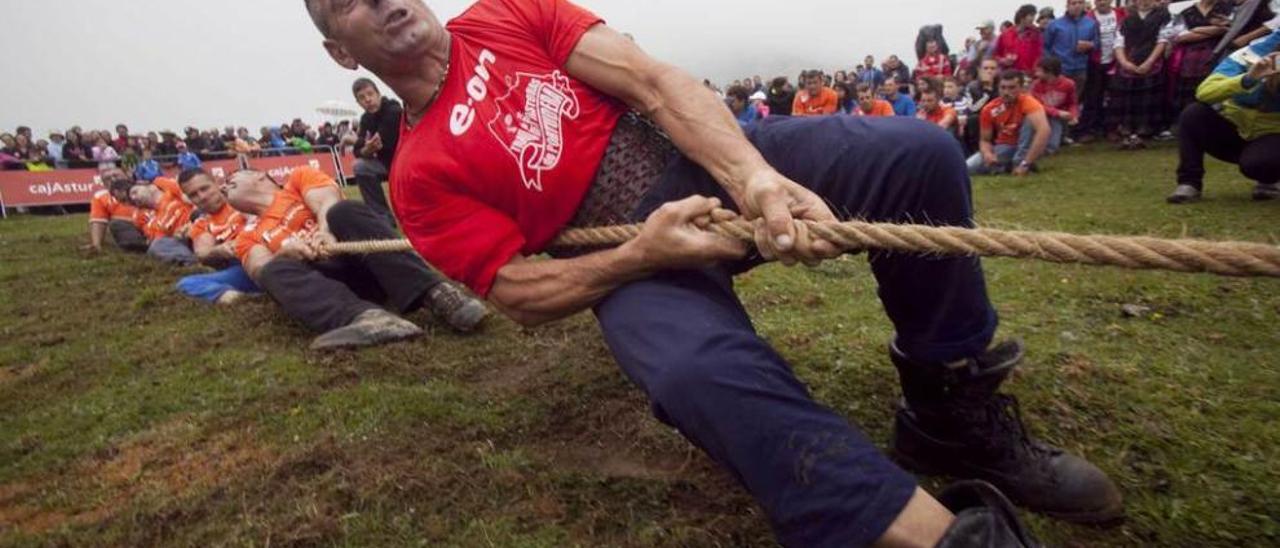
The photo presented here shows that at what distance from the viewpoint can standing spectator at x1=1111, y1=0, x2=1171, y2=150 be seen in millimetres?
8984

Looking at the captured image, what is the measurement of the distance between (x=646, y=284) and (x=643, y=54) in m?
0.72

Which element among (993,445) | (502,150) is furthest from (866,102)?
(502,150)

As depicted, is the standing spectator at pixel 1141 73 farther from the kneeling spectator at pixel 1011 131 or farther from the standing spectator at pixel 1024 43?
the kneeling spectator at pixel 1011 131

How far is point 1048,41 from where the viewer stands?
9992 mm

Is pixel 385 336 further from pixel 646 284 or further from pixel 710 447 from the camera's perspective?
pixel 710 447

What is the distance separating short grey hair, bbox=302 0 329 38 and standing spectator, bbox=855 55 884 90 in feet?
43.2

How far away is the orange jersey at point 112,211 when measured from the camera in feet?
29.5

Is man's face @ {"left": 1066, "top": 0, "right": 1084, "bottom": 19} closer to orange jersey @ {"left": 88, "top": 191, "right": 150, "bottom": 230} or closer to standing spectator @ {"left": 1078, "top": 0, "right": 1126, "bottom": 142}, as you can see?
standing spectator @ {"left": 1078, "top": 0, "right": 1126, "bottom": 142}

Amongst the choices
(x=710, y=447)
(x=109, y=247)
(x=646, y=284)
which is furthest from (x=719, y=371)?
(x=109, y=247)

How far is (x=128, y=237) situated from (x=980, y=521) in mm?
10302

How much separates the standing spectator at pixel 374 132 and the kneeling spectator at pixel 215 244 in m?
1.31

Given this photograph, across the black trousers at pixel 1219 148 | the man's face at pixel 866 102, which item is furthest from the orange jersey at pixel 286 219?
the man's face at pixel 866 102

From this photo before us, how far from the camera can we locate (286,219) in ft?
16.8

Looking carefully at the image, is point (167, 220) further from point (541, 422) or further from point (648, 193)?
point (648, 193)
